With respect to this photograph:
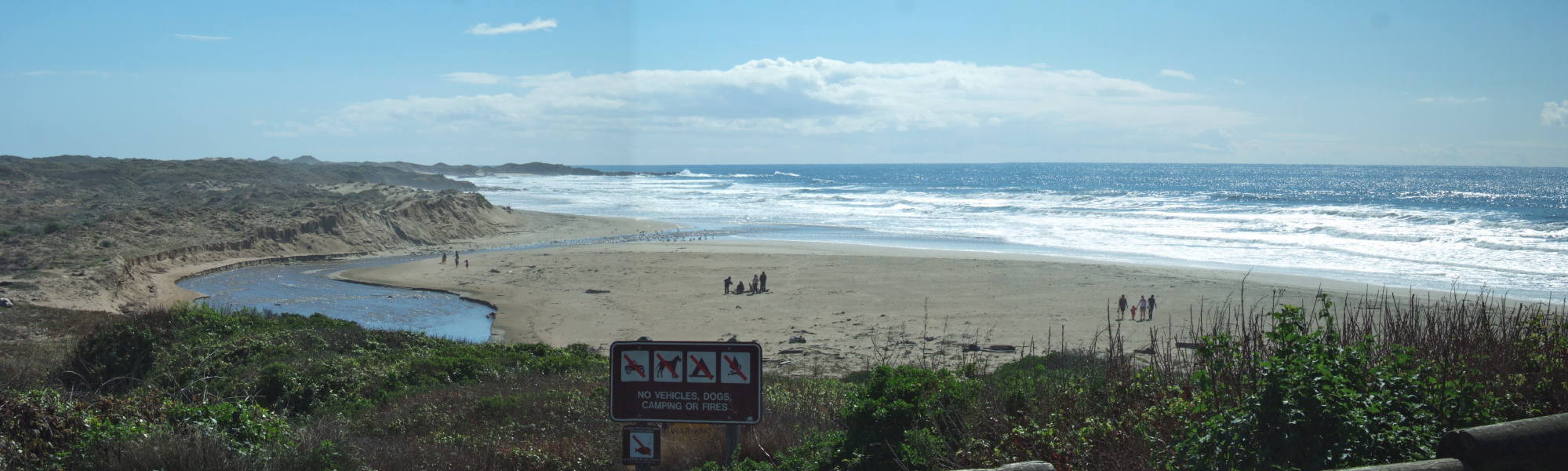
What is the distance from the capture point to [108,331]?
43.4 feet

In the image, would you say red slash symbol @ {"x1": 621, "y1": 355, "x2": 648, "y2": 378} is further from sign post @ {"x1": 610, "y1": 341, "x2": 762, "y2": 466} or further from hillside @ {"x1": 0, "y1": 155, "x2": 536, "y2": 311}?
hillside @ {"x1": 0, "y1": 155, "x2": 536, "y2": 311}

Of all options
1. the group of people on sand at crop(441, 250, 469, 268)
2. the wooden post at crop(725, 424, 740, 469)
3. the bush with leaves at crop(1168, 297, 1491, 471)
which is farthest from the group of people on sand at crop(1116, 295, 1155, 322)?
the group of people on sand at crop(441, 250, 469, 268)

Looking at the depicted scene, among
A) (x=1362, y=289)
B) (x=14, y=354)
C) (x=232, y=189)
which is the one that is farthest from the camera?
(x=232, y=189)

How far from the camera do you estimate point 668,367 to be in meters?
4.57

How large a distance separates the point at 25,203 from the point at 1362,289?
2484 inches

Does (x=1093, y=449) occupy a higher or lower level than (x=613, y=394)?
lower

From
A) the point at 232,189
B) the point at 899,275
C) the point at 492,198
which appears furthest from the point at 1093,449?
the point at 492,198

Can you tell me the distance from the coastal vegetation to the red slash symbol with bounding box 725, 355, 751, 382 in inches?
40.8

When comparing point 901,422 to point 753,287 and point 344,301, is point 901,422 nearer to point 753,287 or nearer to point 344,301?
point 753,287

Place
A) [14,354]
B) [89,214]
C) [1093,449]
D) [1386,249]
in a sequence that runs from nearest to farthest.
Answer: [1093,449]
[14,354]
[1386,249]
[89,214]

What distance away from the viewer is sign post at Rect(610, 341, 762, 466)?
452 cm

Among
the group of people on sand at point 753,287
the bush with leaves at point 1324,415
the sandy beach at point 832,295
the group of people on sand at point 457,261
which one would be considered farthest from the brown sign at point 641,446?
the group of people on sand at point 457,261

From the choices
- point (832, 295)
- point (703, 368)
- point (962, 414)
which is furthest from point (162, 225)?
point (962, 414)

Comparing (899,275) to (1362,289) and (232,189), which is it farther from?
(232,189)
